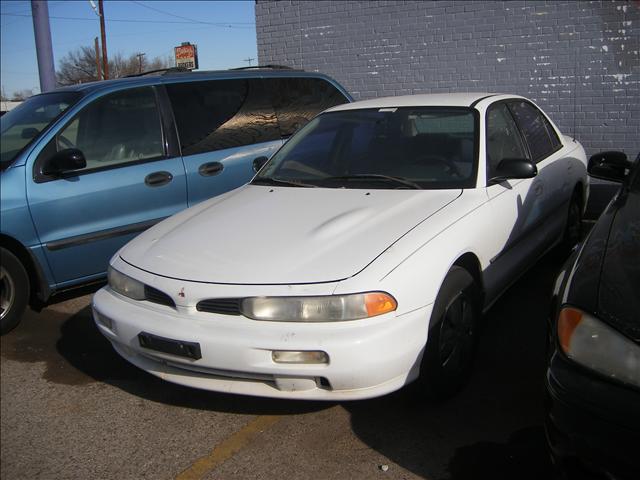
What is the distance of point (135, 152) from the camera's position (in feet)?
16.6

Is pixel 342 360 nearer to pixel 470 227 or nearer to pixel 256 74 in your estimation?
pixel 470 227

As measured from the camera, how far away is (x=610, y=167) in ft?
13.4

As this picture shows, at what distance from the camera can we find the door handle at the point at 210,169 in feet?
17.3

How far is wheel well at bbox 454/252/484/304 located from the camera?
3.30 m

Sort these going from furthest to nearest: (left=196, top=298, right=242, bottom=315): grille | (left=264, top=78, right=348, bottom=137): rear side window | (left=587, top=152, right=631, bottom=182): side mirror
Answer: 1. (left=264, top=78, right=348, bottom=137): rear side window
2. (left=587, top=152, right=631, bottom=182): side mirror
3. (left=196, top=298, right=242, bottom=315): grille

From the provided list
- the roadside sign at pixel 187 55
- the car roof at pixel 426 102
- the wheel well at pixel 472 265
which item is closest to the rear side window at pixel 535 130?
the car roof at pixel 426 102

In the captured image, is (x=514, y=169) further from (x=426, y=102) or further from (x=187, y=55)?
(x=187, y=55)

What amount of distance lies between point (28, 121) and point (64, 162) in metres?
0.81

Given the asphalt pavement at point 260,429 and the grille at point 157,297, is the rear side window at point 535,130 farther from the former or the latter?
the grille at point 157,297

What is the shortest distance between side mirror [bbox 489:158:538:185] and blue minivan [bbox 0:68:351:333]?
7.08 feet

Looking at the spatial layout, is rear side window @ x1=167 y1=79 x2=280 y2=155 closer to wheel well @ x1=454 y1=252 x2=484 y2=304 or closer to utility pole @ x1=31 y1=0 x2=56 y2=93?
wheel well @ x1=454 y1=252 x2=484 y2=304

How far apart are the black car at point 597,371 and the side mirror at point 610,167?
1698mm

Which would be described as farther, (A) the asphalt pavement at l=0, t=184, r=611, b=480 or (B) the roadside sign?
(B) the roadside sign

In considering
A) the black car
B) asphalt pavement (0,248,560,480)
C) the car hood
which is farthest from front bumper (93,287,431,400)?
the black car
